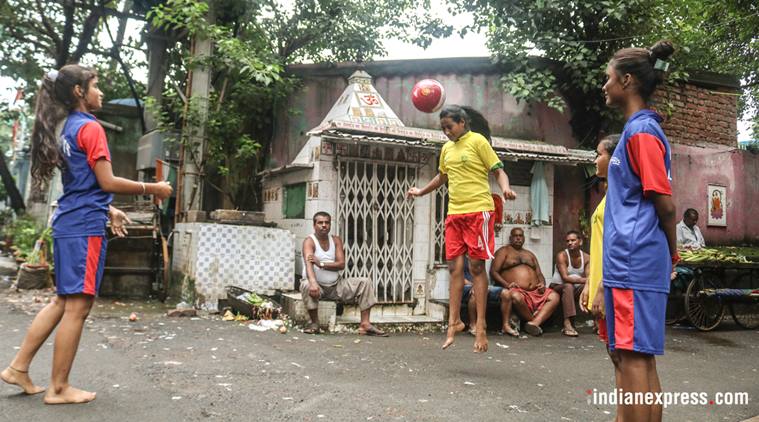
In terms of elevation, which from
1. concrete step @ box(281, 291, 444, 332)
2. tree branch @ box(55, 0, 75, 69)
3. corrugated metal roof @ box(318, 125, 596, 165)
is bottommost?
concrete step @ box(281, 291, 444, 332)

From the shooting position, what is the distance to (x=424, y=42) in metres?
11.0

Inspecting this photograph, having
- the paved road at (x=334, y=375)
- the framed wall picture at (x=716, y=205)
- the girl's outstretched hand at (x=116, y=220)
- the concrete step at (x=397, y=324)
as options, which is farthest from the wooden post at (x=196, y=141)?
the framed wall picture at (x=716, y=205)

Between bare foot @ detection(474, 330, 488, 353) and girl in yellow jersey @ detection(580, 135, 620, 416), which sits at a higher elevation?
girl in yellow jersey @ detection(580, 135, 620, 416)

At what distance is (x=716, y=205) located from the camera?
11.1 meters

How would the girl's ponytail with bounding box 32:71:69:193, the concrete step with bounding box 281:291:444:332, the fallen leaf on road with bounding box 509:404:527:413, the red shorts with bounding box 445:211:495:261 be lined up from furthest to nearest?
the concrete step with bounding box 281:291:444:332
the red shorts with bounding box 445:211:495:261
the fallen leaf on road with bounding box 509:404:527:413
the girl's ponytail with bounding box 32:71:69:193

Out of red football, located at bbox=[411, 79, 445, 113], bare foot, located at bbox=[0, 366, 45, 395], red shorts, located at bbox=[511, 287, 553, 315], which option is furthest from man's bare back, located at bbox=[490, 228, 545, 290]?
bare foot, located at bbox=[0, 366, 45, 395]

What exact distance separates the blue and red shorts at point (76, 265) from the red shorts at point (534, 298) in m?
5.77

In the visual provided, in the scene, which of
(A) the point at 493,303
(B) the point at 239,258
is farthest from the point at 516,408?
(B) the point at 239,258

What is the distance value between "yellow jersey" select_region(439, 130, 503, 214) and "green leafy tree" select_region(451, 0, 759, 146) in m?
4.55

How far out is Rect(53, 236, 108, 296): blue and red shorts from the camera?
10.7 ft

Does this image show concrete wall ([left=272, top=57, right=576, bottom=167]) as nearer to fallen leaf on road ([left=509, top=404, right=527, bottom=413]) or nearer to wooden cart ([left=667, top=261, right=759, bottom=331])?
wooden cart ([left=667, top=261, right=759, bottom=331])

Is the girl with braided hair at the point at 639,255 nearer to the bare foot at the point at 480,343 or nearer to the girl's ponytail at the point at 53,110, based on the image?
the bare foot at the point at 480,343

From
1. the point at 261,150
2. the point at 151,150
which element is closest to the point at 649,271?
the point at 261,150

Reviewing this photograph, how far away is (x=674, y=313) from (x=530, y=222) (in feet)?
9.54
